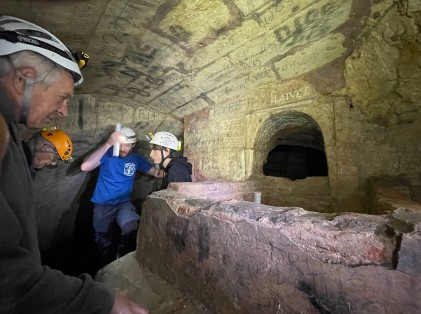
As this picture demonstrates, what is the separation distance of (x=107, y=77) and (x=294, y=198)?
342cm

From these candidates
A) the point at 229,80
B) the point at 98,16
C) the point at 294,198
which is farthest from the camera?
the point at 229,80

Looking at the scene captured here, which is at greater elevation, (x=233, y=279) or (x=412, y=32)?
(x=412, y=32)

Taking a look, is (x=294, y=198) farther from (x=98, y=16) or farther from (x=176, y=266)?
(x=98, y=16)

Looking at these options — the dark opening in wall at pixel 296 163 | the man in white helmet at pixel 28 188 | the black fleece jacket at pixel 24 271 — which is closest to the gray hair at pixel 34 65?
the man in white helmet at pixel 28 188

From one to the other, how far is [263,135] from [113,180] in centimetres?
253

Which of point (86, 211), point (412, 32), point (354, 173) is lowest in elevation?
point (86, 211)

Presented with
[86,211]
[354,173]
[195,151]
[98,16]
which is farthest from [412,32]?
[86,211]

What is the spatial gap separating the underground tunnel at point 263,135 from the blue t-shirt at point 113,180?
3.81 feet

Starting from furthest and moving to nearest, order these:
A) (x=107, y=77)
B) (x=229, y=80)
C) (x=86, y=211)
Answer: (x=86, y=211), (x=107, y=77), (x=229, y=80)

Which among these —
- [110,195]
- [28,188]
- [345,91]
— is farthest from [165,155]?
[28,188]

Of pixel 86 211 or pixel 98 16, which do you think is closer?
pixel 98 16

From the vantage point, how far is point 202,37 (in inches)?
103

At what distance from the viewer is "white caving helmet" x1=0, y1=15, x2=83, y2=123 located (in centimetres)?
111

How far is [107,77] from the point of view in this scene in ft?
12.3
